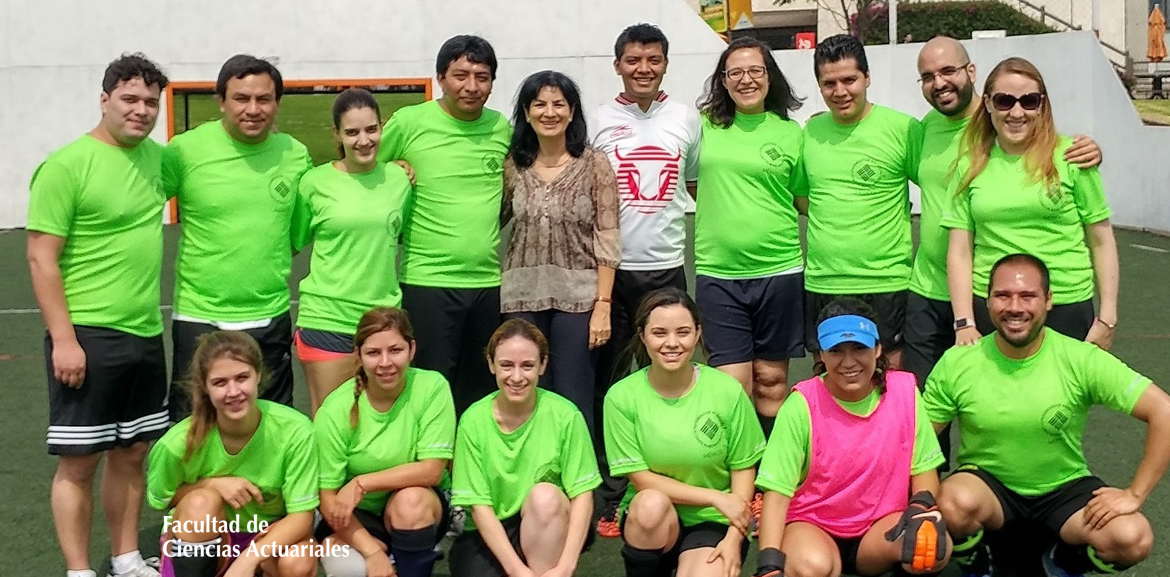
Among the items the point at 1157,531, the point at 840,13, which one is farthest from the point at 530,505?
the point at 840,13

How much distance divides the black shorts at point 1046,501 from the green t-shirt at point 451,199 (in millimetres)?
1907

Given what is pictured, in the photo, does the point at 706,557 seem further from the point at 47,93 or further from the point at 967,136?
the point at 47,93

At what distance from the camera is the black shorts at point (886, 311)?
483cm

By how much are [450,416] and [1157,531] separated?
2.63 m

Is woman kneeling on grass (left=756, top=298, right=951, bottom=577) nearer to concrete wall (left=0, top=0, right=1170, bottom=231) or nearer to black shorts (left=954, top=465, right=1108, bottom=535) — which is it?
black shorts (left=954, top=465, right=1108, bottom=535)

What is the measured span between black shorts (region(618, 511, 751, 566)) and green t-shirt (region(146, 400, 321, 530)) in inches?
41.5

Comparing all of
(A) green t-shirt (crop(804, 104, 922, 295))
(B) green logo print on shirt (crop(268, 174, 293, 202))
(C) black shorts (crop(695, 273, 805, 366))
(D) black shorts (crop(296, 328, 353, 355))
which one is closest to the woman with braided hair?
(D) black shorts (crop(296, 328, 353, 355))

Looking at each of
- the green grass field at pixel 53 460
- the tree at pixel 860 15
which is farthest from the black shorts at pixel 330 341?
the tree at pixel 860 15

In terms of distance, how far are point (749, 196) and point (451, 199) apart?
1153 millimetres

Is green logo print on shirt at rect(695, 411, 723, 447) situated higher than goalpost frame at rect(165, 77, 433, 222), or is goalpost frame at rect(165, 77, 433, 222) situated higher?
goalpost frame at rect(165, 77, 433, 222)

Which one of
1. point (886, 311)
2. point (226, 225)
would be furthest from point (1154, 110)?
point (226, 225)

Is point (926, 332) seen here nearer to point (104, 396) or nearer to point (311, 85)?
point (104, 396)

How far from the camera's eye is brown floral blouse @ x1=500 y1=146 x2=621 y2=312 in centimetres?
470

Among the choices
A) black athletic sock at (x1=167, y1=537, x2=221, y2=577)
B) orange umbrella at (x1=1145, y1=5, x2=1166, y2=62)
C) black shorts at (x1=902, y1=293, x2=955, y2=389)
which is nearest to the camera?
black athletic sock at (x1=167, y1=537, x2=221, y2=577)
